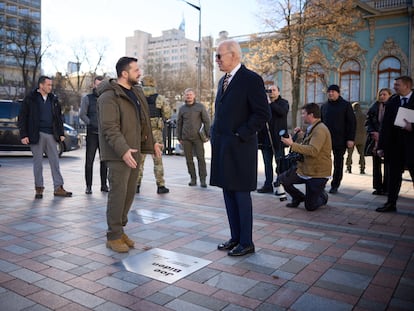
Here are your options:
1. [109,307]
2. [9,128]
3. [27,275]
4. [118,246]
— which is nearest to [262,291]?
[109,307]

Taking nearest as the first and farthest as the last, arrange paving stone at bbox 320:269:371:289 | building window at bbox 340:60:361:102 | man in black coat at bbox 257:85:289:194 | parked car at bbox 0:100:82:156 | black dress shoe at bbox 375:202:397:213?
1. paving stone at bbox 320:269:371:289
2. black dress shoe at bbox 375:202:397:213
3. man in black coat at bbox 257:85:289:194
4. parked car at bbox 0:100:82:156
5. building window at bbox 340:60:361:102

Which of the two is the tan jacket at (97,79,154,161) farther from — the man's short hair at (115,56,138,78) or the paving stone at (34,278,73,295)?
the paving stone at (34,278,73,295)

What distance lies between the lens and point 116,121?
13.1 ft

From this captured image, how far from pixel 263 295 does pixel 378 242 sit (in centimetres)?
204

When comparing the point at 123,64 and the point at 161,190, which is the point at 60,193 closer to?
the point at 161,190

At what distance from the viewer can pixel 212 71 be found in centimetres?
4241

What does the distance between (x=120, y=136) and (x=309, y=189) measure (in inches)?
126

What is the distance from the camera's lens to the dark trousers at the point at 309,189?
598 centimetres

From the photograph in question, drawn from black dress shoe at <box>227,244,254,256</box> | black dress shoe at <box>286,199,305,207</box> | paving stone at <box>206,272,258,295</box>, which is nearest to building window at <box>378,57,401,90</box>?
black dress shoe at <box>286,199,305,207</box>

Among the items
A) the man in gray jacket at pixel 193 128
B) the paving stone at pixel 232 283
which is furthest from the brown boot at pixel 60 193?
the paving stone at pixel 232 283

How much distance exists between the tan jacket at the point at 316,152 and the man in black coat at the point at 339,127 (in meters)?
1.69

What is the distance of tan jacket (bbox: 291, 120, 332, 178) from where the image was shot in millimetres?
5832

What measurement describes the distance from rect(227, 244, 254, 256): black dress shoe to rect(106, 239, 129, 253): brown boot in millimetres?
1020

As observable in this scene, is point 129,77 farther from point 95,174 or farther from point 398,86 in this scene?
point 95,174
